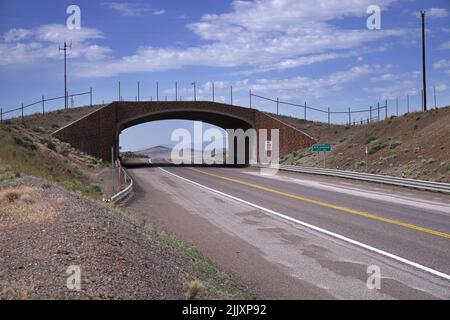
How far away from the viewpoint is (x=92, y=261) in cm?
742

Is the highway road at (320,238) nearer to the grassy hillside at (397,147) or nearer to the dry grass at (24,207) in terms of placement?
the dry grass at (24,207)

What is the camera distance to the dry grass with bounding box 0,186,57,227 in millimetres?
10906

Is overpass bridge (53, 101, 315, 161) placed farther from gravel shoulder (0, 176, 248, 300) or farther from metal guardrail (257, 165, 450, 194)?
gravel shoulder (0, 176, 248, 300)

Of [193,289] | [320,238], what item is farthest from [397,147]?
[193,289]

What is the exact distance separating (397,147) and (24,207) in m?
33.5

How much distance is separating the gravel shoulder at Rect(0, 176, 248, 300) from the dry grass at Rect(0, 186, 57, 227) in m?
0.03

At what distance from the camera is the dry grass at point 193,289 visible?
22.3 ft

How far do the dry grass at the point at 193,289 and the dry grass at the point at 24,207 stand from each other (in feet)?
15.6

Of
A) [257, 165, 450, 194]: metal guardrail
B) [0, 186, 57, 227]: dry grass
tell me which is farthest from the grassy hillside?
[0, 186, 57, 227]: dry grass

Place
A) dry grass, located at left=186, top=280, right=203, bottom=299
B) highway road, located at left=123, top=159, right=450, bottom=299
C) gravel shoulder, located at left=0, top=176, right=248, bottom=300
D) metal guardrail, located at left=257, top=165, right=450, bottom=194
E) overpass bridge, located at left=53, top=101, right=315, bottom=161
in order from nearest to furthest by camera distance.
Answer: gravel shoulder, located at left=0, top=176, right=248, bottom=300
dry grass, located at left=186, top=280, right=203, bottom=299
highway road, located at left=123, top=159, right=450, bottom=299
metal guardrail, located at left=257, top=165, right=450, bottom=194
overpass bridge, located at left=53, top=101, right=315, bottom=161

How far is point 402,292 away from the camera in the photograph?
788 cm

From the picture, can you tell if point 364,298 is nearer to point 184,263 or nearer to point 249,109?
point 184,263

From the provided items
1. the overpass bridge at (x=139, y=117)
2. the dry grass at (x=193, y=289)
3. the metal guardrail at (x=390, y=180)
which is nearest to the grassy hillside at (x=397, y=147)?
the metal guardrail at (x=390, y=180)
